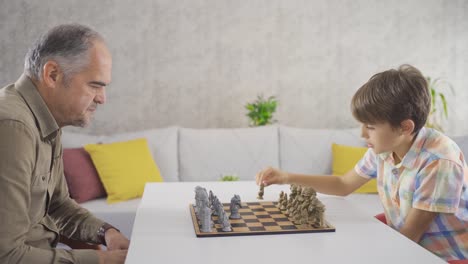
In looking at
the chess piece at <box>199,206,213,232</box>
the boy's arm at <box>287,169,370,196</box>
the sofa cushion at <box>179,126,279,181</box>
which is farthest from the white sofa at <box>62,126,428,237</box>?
the chess piece at <box>199,206,213,232</box>

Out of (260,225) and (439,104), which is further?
(439,104)

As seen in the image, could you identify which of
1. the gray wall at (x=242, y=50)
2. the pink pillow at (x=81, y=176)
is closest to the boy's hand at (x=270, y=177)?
the pink pillow at (x=81, y=176)

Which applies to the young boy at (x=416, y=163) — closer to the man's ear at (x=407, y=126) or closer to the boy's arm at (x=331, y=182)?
the man's ear at (x=407, y=126)

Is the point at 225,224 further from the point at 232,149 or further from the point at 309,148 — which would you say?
the point at 309,148

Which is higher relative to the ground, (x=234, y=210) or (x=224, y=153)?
(x=234, y=210)

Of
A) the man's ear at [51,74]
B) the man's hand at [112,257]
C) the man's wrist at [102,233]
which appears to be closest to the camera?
the man's hand at [112,257]

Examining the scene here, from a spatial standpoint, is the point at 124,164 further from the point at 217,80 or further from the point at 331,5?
the point at 331,5

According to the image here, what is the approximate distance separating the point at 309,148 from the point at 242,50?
101 centimetres

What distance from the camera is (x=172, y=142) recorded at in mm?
3779

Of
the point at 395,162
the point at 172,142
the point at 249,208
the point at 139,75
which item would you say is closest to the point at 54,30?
the point at 249,208

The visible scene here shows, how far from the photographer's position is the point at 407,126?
68.1 inches

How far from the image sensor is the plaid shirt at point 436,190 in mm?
1621

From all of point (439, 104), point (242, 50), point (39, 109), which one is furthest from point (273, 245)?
point (439, 104)

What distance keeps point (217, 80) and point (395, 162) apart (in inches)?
97.8
